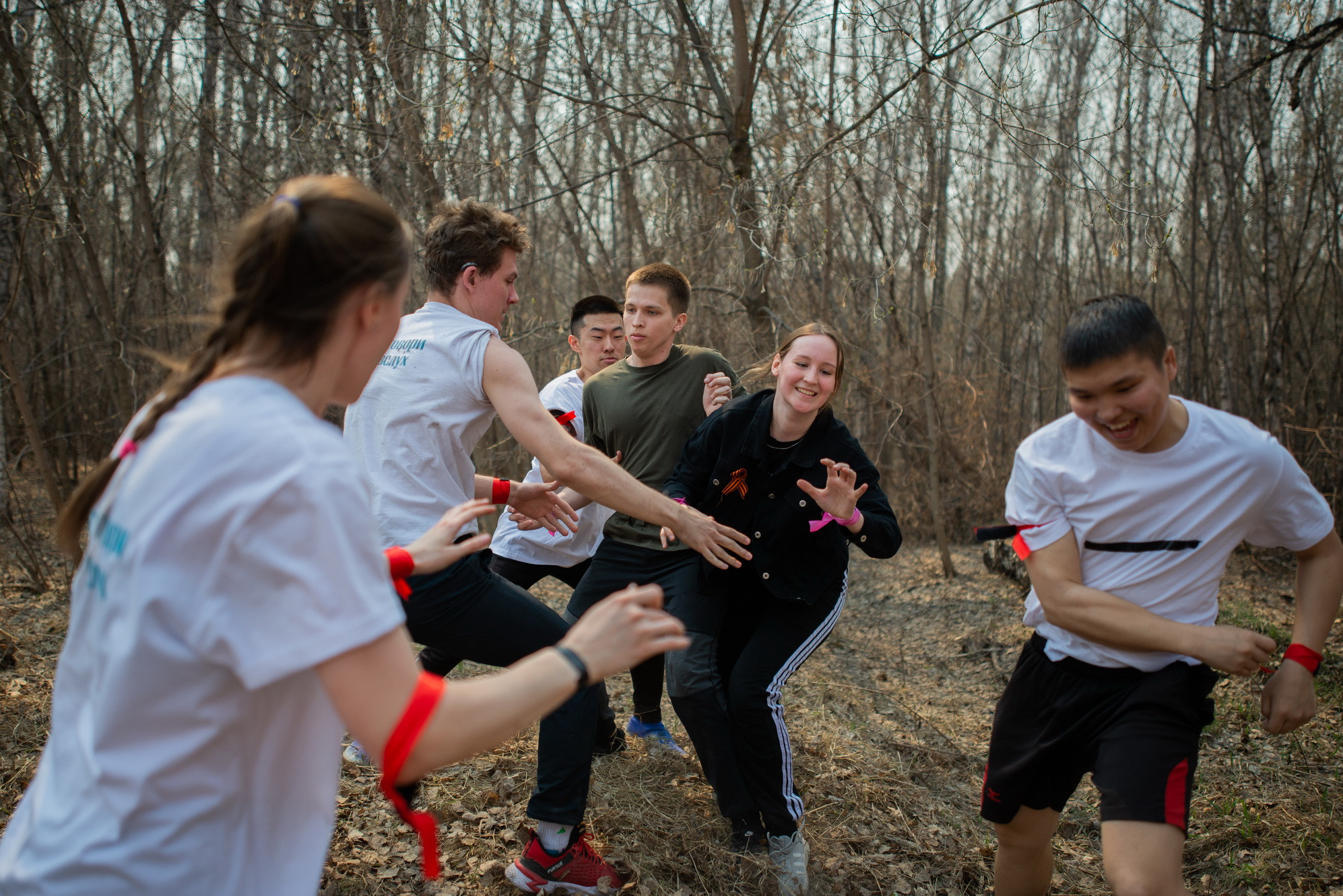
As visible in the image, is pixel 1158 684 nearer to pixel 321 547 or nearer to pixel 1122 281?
pixel 321 547

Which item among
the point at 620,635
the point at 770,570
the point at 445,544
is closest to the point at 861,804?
the point at 770,570

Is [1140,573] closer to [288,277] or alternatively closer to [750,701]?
[750,701]

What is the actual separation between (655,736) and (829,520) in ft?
5.64

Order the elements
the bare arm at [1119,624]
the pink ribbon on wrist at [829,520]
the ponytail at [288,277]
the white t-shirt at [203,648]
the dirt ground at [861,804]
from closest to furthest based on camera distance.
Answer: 1. the white t-shirt at [203,648]
2. the ponytail at [288,277]
3. the bare arm at [1119,624]
4. the pink ribbon on wrist at [829,520]
5. the dirt ground at [861,804]

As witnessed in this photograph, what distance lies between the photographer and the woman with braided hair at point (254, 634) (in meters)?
1.20

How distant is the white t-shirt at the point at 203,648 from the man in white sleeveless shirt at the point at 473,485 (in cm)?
147

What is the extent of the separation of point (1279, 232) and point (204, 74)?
10381mm

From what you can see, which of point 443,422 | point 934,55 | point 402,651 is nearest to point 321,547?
point 402,651

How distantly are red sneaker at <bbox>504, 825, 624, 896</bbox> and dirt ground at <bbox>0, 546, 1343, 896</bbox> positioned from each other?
0.14 m

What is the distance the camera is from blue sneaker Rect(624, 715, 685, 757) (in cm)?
427

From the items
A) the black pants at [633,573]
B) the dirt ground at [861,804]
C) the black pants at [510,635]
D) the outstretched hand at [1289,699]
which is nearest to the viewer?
the outstretched hand at [1289,699]

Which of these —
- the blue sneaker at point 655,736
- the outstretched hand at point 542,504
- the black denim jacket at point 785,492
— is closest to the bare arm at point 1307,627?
the black denim jacket at point 785,492

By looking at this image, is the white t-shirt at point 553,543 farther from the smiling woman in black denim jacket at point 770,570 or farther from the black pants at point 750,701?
the black pants at point 750,701

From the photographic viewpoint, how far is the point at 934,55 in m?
5.69
